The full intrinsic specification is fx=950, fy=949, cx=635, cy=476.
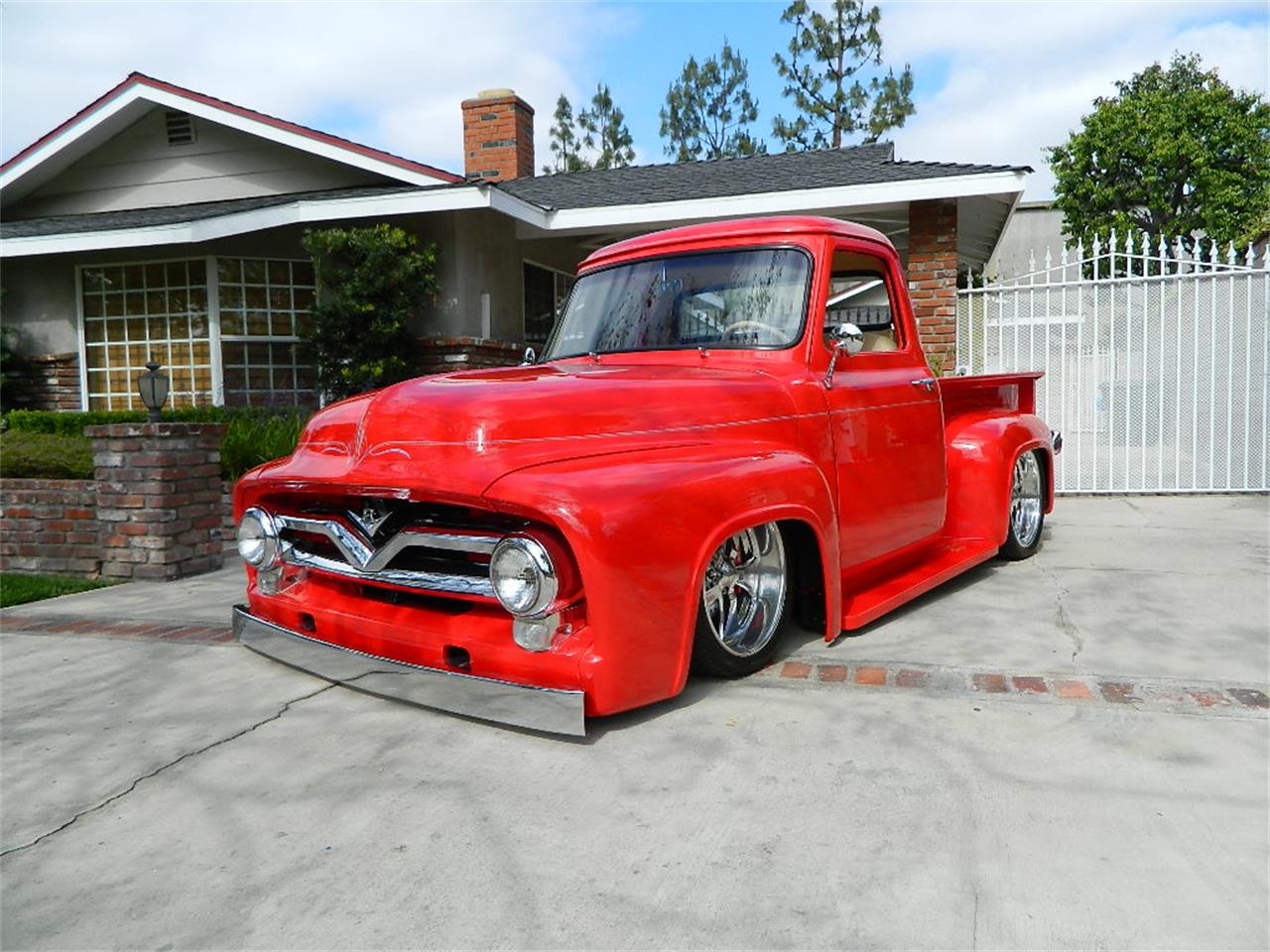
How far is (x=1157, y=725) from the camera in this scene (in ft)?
9.91

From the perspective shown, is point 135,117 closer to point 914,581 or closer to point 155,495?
point 155,495

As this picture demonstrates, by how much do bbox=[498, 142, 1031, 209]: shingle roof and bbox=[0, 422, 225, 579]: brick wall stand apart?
606 centimetres

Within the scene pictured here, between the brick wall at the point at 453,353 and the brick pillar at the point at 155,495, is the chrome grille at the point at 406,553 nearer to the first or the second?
the brick pillar at the point at 155,495

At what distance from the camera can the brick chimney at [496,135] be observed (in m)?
15.5

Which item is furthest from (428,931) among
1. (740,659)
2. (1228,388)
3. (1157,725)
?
(1228,388)

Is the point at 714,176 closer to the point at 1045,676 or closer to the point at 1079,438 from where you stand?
the point at 1079,438

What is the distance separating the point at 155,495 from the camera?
5.57m

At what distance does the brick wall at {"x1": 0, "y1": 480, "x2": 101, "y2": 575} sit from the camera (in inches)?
232

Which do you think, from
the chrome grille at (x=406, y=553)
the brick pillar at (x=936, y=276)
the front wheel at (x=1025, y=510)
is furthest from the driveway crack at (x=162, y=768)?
the brick pillar at (x=936, y=276)

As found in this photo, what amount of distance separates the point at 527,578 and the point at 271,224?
342 inches

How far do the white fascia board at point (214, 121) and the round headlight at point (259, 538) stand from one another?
7.64 m

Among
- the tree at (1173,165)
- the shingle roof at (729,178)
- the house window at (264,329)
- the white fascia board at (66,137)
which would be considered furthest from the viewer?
the tree at (1173,165)

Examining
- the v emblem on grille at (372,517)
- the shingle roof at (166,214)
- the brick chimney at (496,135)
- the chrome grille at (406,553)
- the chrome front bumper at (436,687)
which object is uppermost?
the brick chimney at (496,135)

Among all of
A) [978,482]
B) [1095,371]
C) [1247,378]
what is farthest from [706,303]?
[1247,378]
